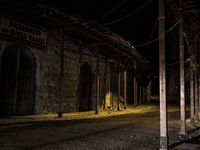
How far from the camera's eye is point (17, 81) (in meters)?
9.93

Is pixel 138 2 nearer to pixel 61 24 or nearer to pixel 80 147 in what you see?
pixel 61 24

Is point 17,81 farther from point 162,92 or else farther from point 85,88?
point 162,92

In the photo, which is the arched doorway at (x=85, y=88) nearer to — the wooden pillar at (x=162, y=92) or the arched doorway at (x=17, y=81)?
the arched doorway at (x=17, y=81)

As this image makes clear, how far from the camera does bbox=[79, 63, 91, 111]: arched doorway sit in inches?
555

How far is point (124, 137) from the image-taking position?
18.2 ft

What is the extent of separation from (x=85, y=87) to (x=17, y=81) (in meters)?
5.60

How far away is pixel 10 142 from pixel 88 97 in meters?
10.3

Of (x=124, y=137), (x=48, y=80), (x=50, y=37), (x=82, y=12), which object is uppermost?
(x=82, y=12)

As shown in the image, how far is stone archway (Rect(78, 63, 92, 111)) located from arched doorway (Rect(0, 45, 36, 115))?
164 inches

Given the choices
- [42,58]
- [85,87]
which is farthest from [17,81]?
[85,87]

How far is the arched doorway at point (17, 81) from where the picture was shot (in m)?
9.34

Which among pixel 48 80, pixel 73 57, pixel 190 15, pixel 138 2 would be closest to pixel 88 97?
pixel 73 57

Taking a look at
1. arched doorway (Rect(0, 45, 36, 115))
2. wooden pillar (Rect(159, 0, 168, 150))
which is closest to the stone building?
arched doorway (Rect(0, 45, 36, 115))

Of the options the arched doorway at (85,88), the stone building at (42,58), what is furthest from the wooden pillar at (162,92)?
the arched doorway at (85,88)
